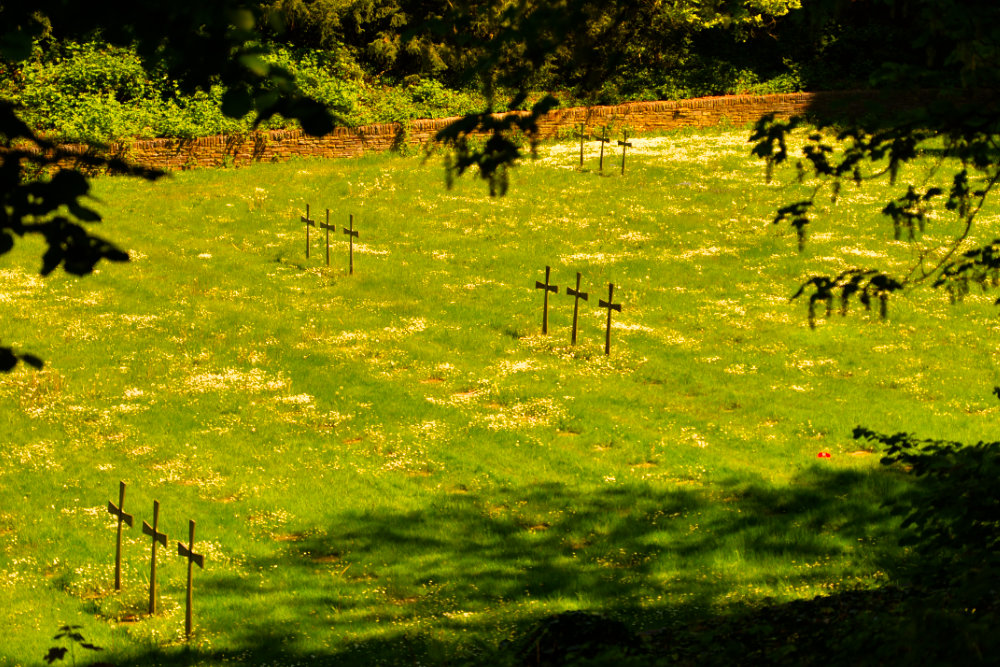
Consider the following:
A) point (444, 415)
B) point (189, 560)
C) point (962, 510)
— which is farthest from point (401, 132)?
point (962, 510)

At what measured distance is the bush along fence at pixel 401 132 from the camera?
119 feet

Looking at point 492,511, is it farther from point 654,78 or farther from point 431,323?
point 654,78

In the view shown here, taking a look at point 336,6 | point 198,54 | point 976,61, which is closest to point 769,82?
point 336,6

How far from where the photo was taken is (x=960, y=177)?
36.8 feet

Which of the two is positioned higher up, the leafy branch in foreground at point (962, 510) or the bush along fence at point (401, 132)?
the bush along fence at point (401, 132)

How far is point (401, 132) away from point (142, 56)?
32348 mm

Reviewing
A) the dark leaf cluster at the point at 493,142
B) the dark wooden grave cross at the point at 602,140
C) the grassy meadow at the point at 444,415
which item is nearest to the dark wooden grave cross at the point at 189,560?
the grassy meadow at the point at 444,415

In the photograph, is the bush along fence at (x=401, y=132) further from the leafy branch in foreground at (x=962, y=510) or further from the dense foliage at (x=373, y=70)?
the leafy branch in foreground at (x=962, y=510)

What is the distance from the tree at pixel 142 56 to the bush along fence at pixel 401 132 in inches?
961

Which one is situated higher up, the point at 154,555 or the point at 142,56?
the point at 142,56

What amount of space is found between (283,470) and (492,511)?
3.67 metres

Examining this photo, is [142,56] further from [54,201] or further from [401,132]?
[401,132]

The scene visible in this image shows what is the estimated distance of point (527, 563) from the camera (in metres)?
15.2

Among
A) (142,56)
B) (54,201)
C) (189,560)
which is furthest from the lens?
(189,560)
